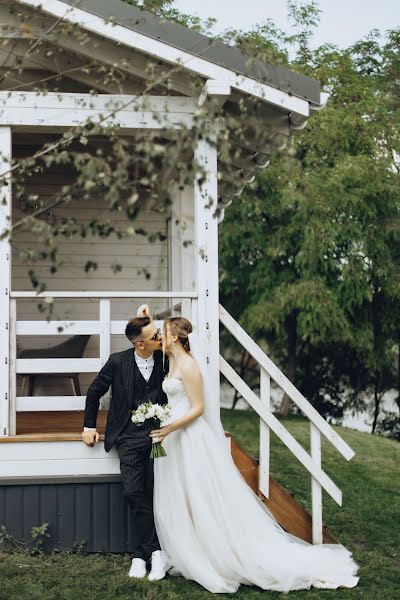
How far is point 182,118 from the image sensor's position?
7633 mm

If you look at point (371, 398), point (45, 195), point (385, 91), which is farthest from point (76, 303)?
point (371, 398)

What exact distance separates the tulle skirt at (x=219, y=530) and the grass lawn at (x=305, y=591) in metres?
0.12

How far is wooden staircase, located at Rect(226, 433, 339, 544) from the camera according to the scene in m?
7.58

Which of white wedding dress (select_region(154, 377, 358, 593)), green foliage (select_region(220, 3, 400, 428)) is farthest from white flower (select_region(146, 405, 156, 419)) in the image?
green foliage (select_region(220, 3, 400, 428))

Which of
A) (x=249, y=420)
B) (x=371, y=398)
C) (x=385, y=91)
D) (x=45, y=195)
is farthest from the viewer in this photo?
(x=371, y=398)

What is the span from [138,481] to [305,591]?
4.83ft

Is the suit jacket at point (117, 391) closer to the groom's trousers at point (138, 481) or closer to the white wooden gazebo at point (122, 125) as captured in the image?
the groom's trousers at point (138, 481)

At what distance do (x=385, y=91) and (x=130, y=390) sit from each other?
655 inches

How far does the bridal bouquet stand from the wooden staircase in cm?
92

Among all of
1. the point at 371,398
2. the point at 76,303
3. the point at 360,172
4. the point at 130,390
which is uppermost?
the point at 360,172

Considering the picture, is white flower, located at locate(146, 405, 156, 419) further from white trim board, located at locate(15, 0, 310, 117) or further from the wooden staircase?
white trim board, located at locate(15, 0, 310, 117)

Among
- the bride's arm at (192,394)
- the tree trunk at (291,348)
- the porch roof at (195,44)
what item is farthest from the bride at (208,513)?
the tree trunk at (291,348)

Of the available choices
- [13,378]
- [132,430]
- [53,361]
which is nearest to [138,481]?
[132,430]

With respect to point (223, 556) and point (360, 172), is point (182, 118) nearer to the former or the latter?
point (223, 556)
